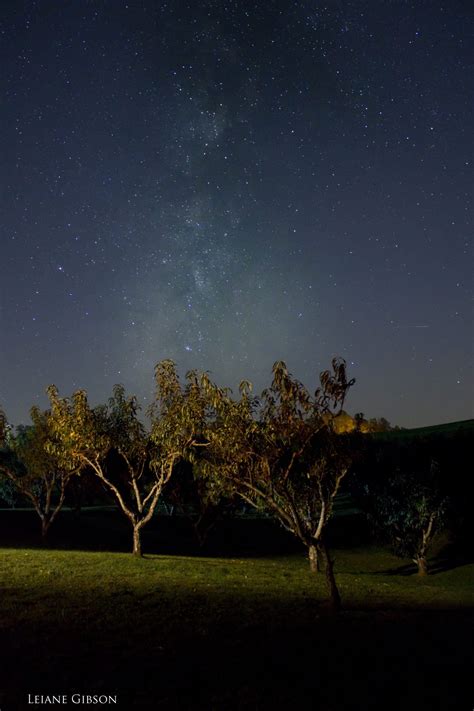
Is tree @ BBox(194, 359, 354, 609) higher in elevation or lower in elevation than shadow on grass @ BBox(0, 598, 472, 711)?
higher

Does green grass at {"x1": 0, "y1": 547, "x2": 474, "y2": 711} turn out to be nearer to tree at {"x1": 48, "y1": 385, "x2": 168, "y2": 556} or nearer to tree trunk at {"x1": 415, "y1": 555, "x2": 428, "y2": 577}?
tree at {"x1": 48, "y1": 385, "x2": 168, "y2": 556}

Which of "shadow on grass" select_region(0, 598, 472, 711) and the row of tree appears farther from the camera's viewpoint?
the row of tree

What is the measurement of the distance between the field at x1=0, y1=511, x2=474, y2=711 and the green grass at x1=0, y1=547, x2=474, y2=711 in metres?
0.04

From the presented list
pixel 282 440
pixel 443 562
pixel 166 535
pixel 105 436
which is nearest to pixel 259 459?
pixel 282 440

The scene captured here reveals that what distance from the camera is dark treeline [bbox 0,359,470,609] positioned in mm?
18891

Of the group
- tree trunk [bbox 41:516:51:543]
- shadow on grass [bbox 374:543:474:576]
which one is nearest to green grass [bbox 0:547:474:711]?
tree trunk [bbox 41:516:51:543]

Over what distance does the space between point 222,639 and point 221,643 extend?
416 millimetres

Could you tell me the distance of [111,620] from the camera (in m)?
15.0

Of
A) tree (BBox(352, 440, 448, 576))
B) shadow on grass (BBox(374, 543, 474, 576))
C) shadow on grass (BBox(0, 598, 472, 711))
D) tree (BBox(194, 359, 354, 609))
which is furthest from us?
shadow on grass (BBox(374, 543, 474, 576))

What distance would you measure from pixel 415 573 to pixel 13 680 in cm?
3721

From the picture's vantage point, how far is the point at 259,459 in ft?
65.0

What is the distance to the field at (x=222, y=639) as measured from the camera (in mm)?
9883

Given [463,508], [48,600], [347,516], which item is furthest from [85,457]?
[347,516]

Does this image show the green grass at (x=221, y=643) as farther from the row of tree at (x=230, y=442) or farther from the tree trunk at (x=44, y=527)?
the tree trunk at (x=44, y=527)
